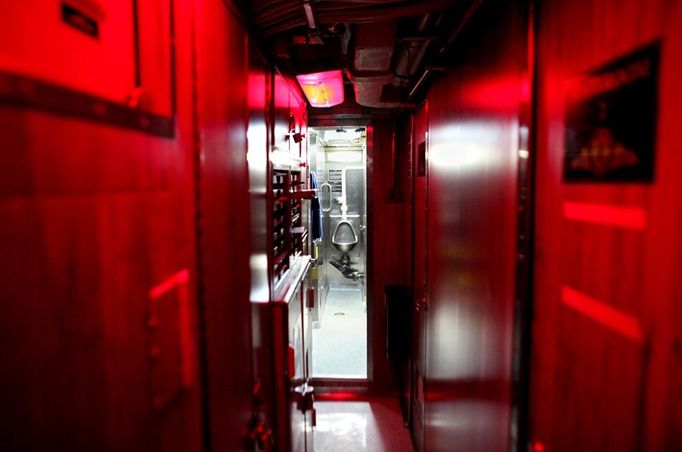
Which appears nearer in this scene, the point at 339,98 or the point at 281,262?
the point at 281,262

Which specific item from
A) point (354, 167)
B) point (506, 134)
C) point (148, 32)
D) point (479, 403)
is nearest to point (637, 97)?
point (506, 134)

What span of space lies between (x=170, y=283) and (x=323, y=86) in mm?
2860

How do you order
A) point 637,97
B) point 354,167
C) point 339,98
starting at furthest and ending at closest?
point 354,167 → point 339,98 → point 637,97

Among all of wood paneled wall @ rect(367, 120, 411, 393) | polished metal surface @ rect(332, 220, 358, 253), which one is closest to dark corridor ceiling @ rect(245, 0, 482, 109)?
wood paneled wall @ rect(367, 120, 411, 393)

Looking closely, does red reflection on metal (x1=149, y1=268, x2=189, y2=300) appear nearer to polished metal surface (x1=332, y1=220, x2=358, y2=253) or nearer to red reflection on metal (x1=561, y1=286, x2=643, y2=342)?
red reflection on metal (x1=561, y1=286, x2=643, y2=342)

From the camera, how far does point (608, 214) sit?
1.01 meters

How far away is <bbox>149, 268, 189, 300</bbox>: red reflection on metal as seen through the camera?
104 cm

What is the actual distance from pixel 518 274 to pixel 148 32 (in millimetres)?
1316

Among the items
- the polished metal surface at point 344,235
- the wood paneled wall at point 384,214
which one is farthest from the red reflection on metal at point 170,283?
the polished metal surface at point 344,235

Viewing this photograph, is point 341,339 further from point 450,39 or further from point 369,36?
point 450,39

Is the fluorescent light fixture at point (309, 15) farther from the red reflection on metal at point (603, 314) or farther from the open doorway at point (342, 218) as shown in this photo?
the open doorway at point (342, 218)

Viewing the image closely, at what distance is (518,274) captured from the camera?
1.46 meters

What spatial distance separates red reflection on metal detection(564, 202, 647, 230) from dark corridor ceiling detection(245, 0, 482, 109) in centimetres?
97

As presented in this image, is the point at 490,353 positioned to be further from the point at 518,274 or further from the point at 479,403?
the point at 518,274
